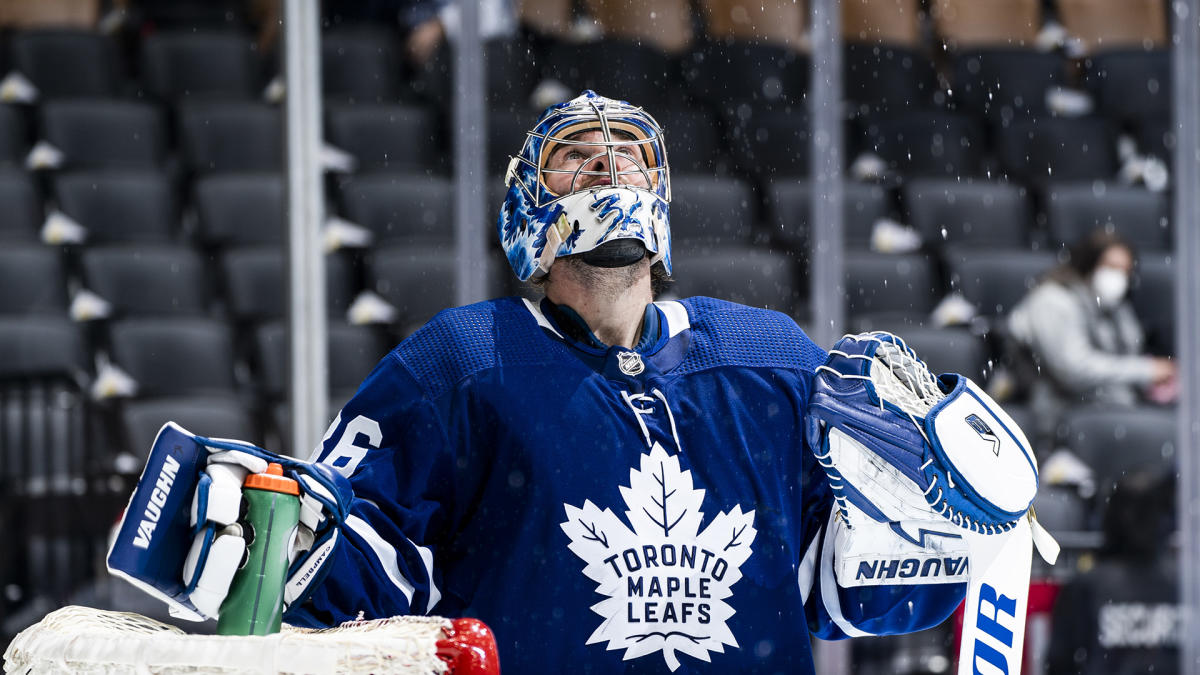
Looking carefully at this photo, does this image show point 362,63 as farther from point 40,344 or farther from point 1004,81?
point 1004,81

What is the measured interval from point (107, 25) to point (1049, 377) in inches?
131

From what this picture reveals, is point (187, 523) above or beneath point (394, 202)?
beneath

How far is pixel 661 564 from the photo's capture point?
1733mm

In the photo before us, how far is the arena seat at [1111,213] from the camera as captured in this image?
5117 mm

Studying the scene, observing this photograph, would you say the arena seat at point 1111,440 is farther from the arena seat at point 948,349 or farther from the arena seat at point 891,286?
the arena seat at point 891,286

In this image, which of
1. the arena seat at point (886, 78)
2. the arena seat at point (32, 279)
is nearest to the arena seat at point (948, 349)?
the arena seat at point (886, 78)

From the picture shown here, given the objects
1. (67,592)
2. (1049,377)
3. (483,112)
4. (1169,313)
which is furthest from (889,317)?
(67,592)

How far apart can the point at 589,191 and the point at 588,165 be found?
0.07 meters

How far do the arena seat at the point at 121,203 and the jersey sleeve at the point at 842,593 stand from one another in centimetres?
328

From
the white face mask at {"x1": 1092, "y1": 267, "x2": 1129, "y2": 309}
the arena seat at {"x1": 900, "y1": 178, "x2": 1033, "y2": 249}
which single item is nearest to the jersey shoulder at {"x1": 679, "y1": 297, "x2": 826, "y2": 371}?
the white face mask at {"x1": 1092, "y1": 267, "x2": 1129, "y2": 309}

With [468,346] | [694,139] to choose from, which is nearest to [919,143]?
[694,139]

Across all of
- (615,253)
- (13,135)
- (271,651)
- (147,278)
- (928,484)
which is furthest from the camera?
(13,135)

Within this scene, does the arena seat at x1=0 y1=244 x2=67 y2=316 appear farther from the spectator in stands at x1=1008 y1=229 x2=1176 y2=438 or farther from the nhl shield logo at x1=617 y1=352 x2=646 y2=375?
the nhl shield logo at x1=617 y1=352 x2=646 y2=375

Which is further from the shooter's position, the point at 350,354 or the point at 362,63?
the point at 362,63
